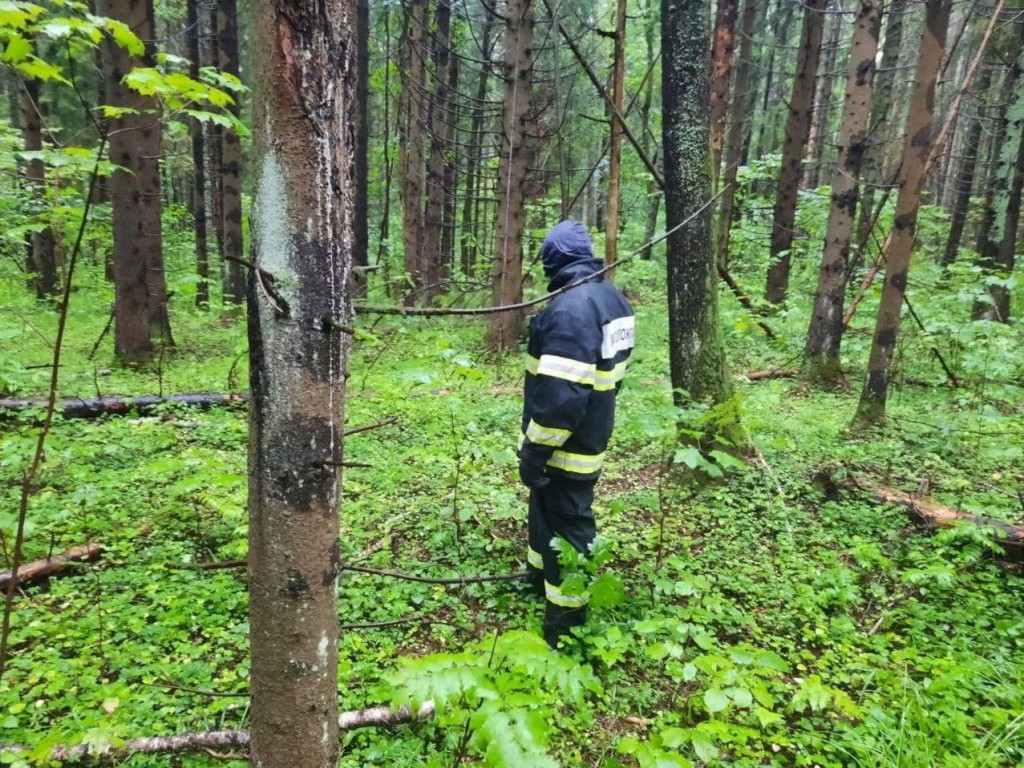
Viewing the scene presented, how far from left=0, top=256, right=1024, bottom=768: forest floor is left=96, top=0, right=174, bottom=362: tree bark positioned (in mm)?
1762

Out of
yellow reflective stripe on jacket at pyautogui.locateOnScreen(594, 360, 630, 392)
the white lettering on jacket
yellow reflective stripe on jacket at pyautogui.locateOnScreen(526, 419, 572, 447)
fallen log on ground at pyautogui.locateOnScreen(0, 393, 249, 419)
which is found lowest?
fallen log on ground at pyautogui.locateOnScreen(0, 393, 249, 419)

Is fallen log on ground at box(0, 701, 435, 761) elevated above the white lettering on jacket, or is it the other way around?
the white lettering on jacket

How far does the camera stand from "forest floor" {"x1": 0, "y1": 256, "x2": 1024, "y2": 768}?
228 centimetres

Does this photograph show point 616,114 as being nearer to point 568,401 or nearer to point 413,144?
point 568,401

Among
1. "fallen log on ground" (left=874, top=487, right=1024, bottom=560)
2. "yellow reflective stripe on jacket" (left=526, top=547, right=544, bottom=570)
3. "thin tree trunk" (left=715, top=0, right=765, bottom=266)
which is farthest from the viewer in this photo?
"thin tree trunk" (left=715, top=0, right=765, bottom=266)

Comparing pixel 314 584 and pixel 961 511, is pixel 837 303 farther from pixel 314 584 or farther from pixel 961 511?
pixel 314 584

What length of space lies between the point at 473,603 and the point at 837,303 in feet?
23.8

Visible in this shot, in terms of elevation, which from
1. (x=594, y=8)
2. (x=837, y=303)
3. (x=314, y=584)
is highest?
(x=594, y=8)

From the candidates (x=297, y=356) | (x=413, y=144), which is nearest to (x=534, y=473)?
(x=297, y=356)

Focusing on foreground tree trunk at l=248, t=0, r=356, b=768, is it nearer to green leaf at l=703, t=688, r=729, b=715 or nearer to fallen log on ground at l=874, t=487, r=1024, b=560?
green leaf at l=703, t=688, r=729, b=715

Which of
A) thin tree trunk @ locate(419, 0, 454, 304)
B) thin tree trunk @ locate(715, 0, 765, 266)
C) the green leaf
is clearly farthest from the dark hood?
thin tree trunk @ locate(419, 0, 454, 304)

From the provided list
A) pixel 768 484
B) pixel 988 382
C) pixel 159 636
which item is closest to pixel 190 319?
pixel 159 636

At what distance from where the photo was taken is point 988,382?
6859mm

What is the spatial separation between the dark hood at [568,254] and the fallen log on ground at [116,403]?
4620mm
